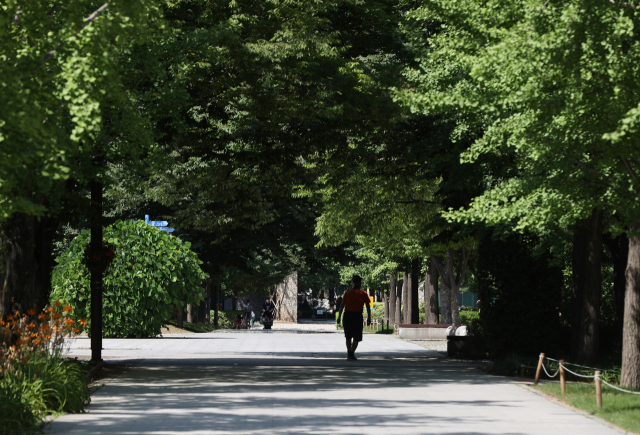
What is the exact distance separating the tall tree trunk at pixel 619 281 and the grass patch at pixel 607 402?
6.96 metres

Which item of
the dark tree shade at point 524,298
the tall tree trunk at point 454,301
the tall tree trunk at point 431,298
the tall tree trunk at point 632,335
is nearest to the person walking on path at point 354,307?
the dark tree shade at point 524,298

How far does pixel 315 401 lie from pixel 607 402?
13.4ft

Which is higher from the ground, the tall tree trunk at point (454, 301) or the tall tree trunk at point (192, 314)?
the tall tree trunk at point (454, 301)

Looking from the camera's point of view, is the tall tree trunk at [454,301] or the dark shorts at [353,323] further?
the tall tree trunk at [454,301]

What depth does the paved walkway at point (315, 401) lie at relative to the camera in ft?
32.6

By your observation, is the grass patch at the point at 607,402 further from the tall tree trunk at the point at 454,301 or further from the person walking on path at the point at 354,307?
the tall tree trunk at the point at 454,301

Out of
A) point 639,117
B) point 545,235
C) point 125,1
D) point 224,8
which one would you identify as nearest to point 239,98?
point 224,8

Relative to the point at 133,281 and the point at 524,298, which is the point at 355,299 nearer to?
the point at 524,298

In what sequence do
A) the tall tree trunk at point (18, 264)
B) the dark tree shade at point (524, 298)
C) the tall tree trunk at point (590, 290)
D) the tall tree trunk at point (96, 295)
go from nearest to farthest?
the tall tree trunk at point (18, 264) → the tall tree trunk at point (590, 290) → the tall tree trunk at point (96, 295) → the dark tree shade at point (524, 298)

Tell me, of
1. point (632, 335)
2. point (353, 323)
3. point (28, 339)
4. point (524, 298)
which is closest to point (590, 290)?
point (524, 298)

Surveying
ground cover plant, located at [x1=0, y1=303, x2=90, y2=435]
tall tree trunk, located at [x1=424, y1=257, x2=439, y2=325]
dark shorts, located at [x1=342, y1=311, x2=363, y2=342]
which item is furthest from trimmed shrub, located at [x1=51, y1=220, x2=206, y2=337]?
ground cover plant, located at [x1=0, y1=303, x2=90, y2=435]

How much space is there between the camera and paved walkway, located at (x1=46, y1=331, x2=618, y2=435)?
32.6ft

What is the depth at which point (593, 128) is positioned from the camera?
11.3m

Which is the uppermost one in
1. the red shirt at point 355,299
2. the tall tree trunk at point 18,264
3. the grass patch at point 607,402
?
the tall tree trunk at point 18,264
